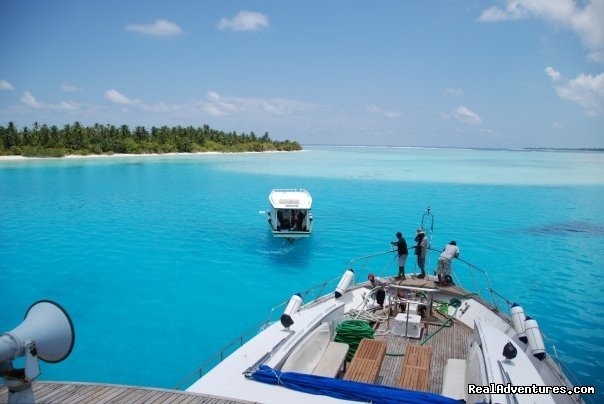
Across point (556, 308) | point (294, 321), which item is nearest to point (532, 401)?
point (294, 321)

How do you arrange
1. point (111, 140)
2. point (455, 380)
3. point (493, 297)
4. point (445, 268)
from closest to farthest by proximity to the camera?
point (455, 380)
point (445, 268)
point (493, 297)
point (111, 140)

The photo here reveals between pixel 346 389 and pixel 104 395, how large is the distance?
363 cm

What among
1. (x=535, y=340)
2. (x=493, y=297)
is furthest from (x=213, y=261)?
(x=535, y=340)

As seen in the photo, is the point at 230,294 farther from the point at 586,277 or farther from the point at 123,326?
the point at 586,277

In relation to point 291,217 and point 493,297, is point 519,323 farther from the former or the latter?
point 291,217

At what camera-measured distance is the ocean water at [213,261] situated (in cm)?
1450

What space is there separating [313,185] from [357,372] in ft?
181

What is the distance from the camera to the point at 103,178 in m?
66.5

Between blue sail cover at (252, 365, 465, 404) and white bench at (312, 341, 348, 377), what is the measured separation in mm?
1237

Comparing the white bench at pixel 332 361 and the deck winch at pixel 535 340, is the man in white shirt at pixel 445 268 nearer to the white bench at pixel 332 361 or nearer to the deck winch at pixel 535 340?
the deck winch at pixel 535 340

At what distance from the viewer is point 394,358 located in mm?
9508

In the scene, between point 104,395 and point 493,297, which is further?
point 493,297

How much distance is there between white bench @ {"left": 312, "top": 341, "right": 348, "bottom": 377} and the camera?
7793 millimetres

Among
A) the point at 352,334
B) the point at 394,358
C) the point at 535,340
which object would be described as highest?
the point at 535,340
